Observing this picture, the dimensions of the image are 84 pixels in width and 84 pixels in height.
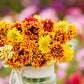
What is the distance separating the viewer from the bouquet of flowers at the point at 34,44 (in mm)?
836

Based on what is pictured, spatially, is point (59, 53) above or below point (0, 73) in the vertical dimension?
above

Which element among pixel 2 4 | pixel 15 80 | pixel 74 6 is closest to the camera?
pixel 15 80

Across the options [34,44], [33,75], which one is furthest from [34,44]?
[33,75]

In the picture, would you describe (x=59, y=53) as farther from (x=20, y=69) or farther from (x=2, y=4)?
(x=2, y=4)

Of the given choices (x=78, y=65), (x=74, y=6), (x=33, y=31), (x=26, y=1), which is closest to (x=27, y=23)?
(x=33, y=31)

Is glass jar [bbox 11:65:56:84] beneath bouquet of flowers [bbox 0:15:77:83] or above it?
beneath

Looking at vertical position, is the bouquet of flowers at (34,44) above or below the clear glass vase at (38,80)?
above

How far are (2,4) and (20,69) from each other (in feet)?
2.40

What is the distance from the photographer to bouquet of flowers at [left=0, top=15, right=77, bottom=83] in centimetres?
84

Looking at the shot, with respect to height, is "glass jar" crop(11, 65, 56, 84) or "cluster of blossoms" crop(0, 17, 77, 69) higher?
"cluster of blossoms" crop(0, 17, 77, 69)

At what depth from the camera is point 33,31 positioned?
2.81 feet

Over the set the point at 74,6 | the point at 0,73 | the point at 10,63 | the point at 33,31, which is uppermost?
the point at 74,6

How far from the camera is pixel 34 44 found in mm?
848

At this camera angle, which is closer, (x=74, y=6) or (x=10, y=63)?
(x=10, y=63)
